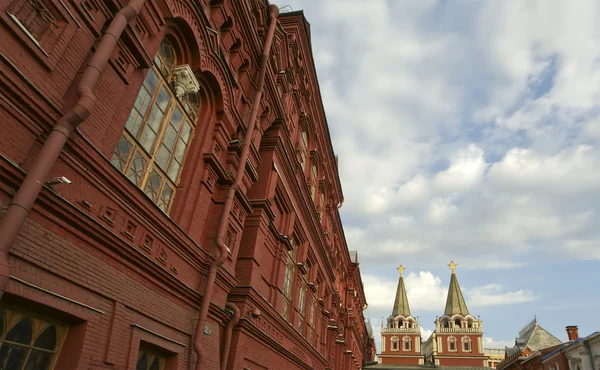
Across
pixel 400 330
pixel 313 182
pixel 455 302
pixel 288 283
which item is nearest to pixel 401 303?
pixel 400 330

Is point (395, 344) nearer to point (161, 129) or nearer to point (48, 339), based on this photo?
point (161, 129)

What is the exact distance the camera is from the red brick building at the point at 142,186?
4660mm

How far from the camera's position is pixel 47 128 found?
192 inches

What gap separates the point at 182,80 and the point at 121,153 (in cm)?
224

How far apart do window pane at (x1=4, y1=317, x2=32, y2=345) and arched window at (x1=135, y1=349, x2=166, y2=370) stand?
6.50 feet

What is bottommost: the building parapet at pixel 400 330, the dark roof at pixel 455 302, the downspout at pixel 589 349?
the downspout at pixel 589 349

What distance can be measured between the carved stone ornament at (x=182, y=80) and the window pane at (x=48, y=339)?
4.61 metres

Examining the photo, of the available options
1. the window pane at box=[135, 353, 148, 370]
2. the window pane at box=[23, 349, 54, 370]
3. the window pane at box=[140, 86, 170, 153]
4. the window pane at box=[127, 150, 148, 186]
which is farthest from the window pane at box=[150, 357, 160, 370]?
the window pane at box=[140, 86, 170, 153]

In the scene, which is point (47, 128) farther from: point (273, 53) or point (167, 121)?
point (273, 53)

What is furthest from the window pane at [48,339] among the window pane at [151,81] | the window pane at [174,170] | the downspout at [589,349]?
the downspout at [589,349]

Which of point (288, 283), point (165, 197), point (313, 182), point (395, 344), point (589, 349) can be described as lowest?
point (165, 197)

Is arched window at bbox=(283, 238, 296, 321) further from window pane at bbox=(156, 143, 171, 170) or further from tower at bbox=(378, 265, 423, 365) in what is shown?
tower at bbox=(378, 265, 423, 365)

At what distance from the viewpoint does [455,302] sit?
276ft

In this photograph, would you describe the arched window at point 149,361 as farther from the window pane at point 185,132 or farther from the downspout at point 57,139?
the window pane at point 185,132
